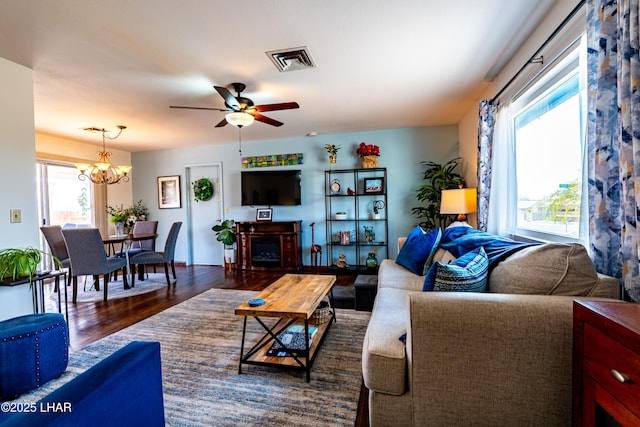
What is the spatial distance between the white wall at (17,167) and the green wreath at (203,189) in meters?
3.11

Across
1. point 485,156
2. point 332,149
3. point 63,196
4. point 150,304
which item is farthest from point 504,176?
point 63,196

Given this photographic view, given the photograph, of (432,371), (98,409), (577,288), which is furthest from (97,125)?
(577,288)

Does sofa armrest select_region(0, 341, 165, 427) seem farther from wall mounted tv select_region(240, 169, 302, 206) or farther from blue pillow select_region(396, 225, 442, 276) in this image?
wall mounted tv select_region(240, 169, 302, 206)

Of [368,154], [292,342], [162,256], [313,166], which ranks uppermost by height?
[368,154]

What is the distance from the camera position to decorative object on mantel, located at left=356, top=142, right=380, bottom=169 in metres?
4.71

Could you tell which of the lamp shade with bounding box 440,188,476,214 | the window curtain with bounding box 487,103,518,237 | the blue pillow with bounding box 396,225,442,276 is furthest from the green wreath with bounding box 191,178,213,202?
the window curtain with bounding box 487,103,518,237

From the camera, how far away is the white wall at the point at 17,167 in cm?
233

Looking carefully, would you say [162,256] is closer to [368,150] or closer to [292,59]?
[292,59]

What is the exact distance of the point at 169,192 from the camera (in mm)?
5957

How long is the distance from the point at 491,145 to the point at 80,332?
4323mm

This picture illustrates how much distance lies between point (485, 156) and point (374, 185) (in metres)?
2.17

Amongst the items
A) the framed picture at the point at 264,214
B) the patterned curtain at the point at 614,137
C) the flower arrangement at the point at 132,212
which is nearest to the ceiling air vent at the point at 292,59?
the patterned curtain at the point at 614,137

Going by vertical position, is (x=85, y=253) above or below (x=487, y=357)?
above

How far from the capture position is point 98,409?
697 mm
